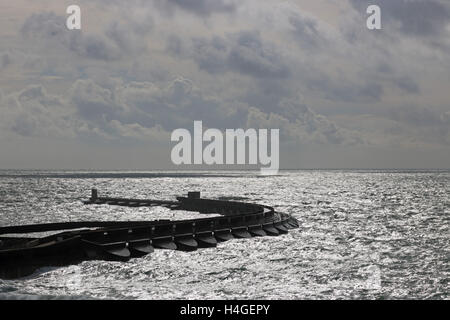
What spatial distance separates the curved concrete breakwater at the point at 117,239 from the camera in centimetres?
3428

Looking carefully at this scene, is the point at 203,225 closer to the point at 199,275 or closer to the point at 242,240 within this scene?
the point at 242,240

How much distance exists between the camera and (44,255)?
1373 inches

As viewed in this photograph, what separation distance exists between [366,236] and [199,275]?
102 ft

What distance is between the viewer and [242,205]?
266 feet

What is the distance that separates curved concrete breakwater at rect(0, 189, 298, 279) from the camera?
3428 centimetres

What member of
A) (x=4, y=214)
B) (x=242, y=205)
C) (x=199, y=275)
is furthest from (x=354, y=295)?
(x=4, y=214)

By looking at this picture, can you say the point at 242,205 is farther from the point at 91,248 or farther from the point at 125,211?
the point at 91,248

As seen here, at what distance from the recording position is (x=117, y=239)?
40.1 metres

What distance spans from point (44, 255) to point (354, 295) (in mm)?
20448

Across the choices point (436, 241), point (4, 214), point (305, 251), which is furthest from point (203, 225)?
point (4, 214)

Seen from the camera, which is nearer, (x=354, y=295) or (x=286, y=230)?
(x=354, y=295)
